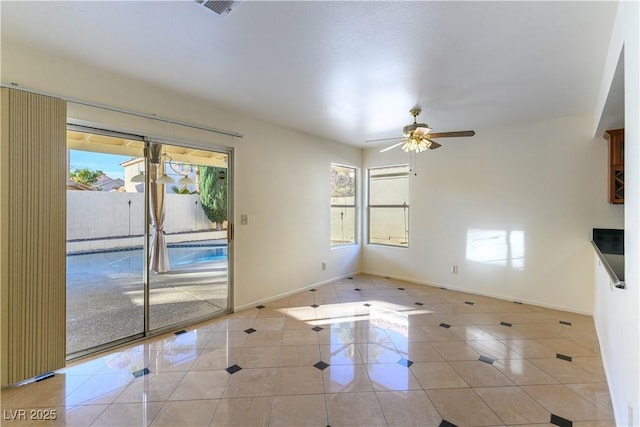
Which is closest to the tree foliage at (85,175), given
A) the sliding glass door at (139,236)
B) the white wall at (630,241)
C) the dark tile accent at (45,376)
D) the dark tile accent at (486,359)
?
the sliding glass door at (139,236)

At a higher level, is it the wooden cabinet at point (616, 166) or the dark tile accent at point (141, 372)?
the wooden cabinet at point (616, 166)

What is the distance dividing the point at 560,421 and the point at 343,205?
4.40 meters

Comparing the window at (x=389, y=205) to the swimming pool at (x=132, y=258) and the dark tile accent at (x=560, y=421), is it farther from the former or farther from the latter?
the dark tile accent at (x=560, y=421)

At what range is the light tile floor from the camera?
1.95 m

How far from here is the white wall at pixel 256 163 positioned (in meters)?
2.53

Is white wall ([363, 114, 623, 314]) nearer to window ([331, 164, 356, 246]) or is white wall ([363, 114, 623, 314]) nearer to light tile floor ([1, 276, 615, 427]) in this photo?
light tile floor ([1, 276, 615, 427])

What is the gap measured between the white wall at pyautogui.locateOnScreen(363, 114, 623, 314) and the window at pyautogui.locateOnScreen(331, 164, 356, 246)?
116cm

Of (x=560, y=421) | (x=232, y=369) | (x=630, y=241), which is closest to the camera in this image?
(x=630, y=241)

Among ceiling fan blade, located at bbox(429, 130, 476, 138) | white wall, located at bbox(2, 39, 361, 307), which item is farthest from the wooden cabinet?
white wall, located at bbox(2, 39, 361, 307)

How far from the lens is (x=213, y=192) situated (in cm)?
369

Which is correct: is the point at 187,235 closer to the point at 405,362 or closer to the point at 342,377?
the point at 342,377

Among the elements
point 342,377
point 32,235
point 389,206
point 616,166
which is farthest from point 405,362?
point 389,206

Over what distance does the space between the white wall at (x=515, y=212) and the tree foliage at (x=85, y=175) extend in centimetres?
476

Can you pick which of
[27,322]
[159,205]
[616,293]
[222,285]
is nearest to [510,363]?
[616,293]
